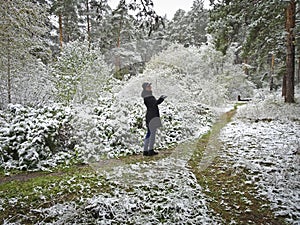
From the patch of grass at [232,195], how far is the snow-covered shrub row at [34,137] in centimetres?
304

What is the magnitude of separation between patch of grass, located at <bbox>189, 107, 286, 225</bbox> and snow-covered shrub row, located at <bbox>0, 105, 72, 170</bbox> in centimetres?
304

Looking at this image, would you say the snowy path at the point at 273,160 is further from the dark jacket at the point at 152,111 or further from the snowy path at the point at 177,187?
the dark jacket at the point at 152,111

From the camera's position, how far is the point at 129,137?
5.79 m

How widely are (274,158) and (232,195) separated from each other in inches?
77.6

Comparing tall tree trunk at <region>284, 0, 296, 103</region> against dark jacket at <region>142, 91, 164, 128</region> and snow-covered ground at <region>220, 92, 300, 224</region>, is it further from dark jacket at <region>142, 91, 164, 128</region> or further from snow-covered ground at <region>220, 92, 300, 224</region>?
dark jacket at <region>142, 91, 164, 128</region>

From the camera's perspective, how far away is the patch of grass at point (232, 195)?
2529mm

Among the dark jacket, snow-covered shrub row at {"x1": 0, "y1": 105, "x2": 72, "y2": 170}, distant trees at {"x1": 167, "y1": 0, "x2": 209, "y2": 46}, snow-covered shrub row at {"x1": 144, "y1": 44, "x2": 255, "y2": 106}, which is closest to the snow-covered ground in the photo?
the dark jacket

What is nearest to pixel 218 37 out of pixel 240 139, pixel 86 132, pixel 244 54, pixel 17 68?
pixel 244 54

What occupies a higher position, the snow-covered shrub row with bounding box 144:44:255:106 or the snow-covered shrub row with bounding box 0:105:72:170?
the snow-covered shrub row with bounding box 144:44:255:106

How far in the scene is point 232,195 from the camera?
10.1 ft

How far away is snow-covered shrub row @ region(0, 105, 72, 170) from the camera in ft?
14.0

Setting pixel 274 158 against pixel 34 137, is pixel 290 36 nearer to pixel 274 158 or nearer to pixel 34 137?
pixel 274 158

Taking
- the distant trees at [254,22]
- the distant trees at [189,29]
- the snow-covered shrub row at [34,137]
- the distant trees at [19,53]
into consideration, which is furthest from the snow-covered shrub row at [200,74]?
the distant trees at [189,29]

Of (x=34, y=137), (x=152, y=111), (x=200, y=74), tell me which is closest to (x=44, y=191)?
(x=34, y=137)
